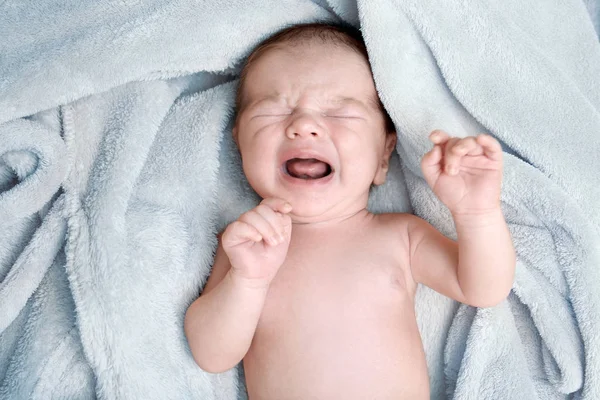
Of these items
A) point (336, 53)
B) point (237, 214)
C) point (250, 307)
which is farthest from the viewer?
point (237, 214)

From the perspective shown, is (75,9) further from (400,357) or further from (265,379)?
(400,357)

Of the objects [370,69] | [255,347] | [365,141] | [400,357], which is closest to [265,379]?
[255,347]

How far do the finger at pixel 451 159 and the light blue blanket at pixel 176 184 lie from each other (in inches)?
8.0

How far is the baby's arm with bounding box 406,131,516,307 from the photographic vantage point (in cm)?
121

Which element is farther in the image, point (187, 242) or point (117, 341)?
point (187, 242)

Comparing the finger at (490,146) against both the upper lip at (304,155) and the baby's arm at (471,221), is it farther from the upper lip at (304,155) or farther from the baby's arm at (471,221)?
the upper lip at (304,155)

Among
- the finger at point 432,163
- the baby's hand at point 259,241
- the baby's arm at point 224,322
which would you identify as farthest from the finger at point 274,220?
the finger at point 432,163

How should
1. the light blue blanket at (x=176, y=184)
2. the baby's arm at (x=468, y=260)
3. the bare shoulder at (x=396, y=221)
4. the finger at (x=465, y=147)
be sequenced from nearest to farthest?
the finger at (x=465, y=147)
the baby's arm at (x=468, y=260)
the light blue blanket at (x=176, y=184)
the bare shoulder at (x=396, y=221)

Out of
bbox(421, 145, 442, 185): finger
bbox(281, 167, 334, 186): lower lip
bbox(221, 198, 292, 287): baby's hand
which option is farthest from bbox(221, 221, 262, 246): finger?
bbox(421, 145, 442, 185): finger

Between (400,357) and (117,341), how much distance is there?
54 cm

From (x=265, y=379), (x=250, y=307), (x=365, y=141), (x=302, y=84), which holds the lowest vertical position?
(x=265, y=379)

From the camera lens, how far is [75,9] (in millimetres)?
1480

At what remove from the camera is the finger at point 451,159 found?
120 centimetres

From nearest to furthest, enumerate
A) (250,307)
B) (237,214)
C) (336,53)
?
1. (250,307)
2. (336,53)
3. (237,214)
